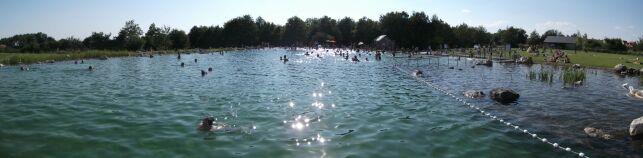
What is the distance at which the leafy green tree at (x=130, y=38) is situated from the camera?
95.8m

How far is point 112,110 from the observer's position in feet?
70.5

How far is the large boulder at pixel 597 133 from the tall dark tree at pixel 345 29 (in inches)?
5514

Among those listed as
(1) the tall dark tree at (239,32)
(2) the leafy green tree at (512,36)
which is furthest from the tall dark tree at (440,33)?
(1) the tall dark tree at (239,32)

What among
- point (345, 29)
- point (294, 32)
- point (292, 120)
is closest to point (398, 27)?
point (345, 29)

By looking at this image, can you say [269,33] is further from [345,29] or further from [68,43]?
[68,43]

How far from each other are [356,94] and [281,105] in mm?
7132

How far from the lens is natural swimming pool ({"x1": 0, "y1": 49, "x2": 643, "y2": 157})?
49.3 feet

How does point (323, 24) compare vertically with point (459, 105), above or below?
above

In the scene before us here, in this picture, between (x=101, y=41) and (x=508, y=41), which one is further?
(x=508, y=41)

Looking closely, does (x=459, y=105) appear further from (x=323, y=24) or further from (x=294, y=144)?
(x=323, y=24)

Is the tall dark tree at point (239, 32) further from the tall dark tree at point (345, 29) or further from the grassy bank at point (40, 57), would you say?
the grassy bank at point (40, 57)

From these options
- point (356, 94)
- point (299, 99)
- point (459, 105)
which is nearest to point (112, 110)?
point (299, 99)

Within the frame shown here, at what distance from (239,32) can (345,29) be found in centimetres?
3771

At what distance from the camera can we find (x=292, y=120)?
1995cm
